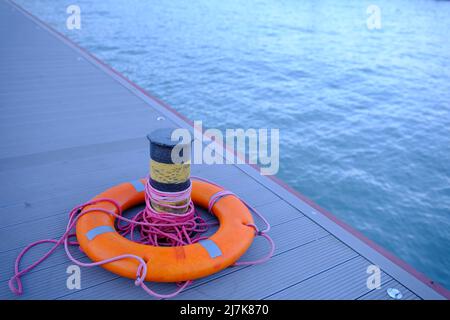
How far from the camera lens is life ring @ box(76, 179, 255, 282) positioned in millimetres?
1817

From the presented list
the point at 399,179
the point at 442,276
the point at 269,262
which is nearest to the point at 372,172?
the point at 399,179

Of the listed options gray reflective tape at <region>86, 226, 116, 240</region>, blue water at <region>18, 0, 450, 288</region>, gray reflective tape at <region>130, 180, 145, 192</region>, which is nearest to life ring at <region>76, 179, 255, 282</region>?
gray reflective tape at <region>86, 226, 116, 240</region>

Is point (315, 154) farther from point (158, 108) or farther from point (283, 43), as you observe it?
point (283, 43)

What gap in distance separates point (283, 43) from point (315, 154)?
24.6 feet

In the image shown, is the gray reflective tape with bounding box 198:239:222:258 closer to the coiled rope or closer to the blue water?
the coiled rope

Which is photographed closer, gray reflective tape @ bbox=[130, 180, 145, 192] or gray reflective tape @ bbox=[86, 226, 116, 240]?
gray reflective tape @ bbox=[86, 226, 116, 240]

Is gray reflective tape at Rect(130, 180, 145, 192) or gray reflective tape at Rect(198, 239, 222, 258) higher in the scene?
gray reflective tape at Rect(130, 180, 145, 192)

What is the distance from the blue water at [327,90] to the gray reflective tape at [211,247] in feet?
10.6

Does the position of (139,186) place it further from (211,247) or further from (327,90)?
(327,90)

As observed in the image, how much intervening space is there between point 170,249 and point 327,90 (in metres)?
7.75

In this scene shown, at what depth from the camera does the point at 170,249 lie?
1.92 meters

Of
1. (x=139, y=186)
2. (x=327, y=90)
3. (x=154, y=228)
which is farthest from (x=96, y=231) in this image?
(x=327, y=90)

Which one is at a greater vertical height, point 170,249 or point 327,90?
point 170,249
